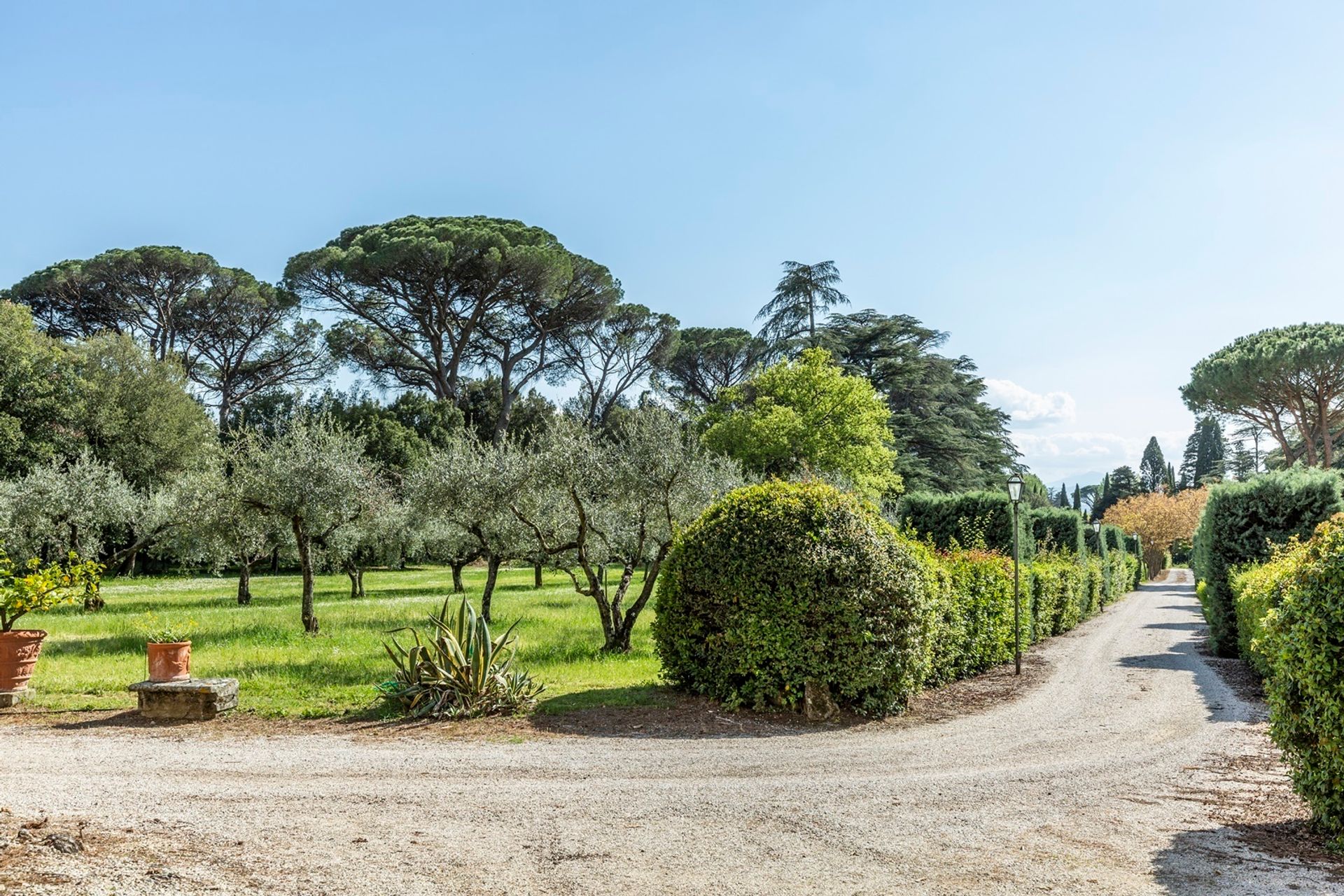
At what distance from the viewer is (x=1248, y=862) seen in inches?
183

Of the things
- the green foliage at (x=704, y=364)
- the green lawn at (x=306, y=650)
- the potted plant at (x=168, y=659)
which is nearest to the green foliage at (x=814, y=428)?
the green lawn at (x=306, y=650)

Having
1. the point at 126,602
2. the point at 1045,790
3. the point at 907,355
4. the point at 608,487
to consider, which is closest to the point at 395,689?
the point at 608,487

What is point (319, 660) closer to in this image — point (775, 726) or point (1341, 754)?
point (775, 726)

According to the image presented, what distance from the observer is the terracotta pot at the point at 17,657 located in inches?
372

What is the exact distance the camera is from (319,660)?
12.6m

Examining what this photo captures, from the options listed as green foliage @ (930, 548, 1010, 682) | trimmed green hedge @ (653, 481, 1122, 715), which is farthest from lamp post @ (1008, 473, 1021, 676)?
trimmed green hedge @ (653, 481, 1122, 715)

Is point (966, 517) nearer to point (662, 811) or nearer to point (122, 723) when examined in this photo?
point (662, 811)

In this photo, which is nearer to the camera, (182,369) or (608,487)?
(608,487)

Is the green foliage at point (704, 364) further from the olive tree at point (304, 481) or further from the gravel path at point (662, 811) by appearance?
the gravel path at point (662, 811)

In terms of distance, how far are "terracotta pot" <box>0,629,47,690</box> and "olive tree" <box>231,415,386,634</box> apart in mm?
6601

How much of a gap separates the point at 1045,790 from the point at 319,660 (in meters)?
10.1

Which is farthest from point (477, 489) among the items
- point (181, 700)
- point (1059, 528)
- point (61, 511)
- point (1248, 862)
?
point (1059, 528)

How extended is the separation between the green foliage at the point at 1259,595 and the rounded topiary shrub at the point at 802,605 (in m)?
3.09

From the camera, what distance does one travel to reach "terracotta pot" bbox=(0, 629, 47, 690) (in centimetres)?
945
